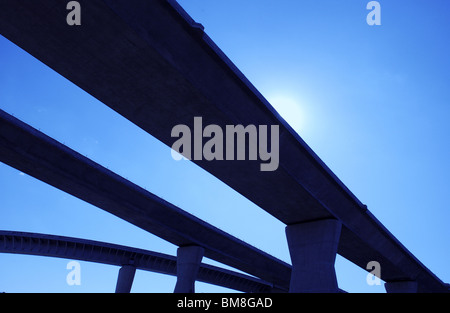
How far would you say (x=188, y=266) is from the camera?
36.8 metres

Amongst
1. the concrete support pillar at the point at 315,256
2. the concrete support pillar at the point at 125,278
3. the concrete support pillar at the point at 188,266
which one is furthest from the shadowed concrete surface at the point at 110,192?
the concrete support pillar at the point at 125,278

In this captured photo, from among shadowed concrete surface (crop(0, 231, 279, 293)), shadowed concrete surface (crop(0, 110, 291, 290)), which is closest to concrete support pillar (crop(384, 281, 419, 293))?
shadowed concrete surface (crop(0, 110, 291, 290))

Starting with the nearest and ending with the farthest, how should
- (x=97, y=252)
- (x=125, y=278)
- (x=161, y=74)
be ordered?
1. (x=161, y=74)
2. (x=97, y=252)
3. (x=125, y=278)

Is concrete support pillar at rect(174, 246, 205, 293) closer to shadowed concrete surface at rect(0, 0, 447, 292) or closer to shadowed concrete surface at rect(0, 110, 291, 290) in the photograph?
shadowed concrete surface at rect(0, 110, 291, 290)

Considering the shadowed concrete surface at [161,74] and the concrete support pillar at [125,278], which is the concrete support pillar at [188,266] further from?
the shadowed concrete surface at [161,74]

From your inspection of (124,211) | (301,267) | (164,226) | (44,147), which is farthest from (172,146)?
(164,226)

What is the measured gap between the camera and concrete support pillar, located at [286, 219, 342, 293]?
71.2 feet

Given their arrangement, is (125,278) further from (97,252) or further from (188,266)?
(188,266)

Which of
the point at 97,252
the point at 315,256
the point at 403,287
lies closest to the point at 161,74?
the point at 315,256

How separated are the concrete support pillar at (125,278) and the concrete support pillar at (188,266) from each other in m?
11.0

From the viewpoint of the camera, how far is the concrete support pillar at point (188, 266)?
120 ft

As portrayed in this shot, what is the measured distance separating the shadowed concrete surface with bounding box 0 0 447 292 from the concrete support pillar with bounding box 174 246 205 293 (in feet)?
57.0

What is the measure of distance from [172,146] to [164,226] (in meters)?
16.1

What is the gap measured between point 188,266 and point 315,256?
1765 centimetres
